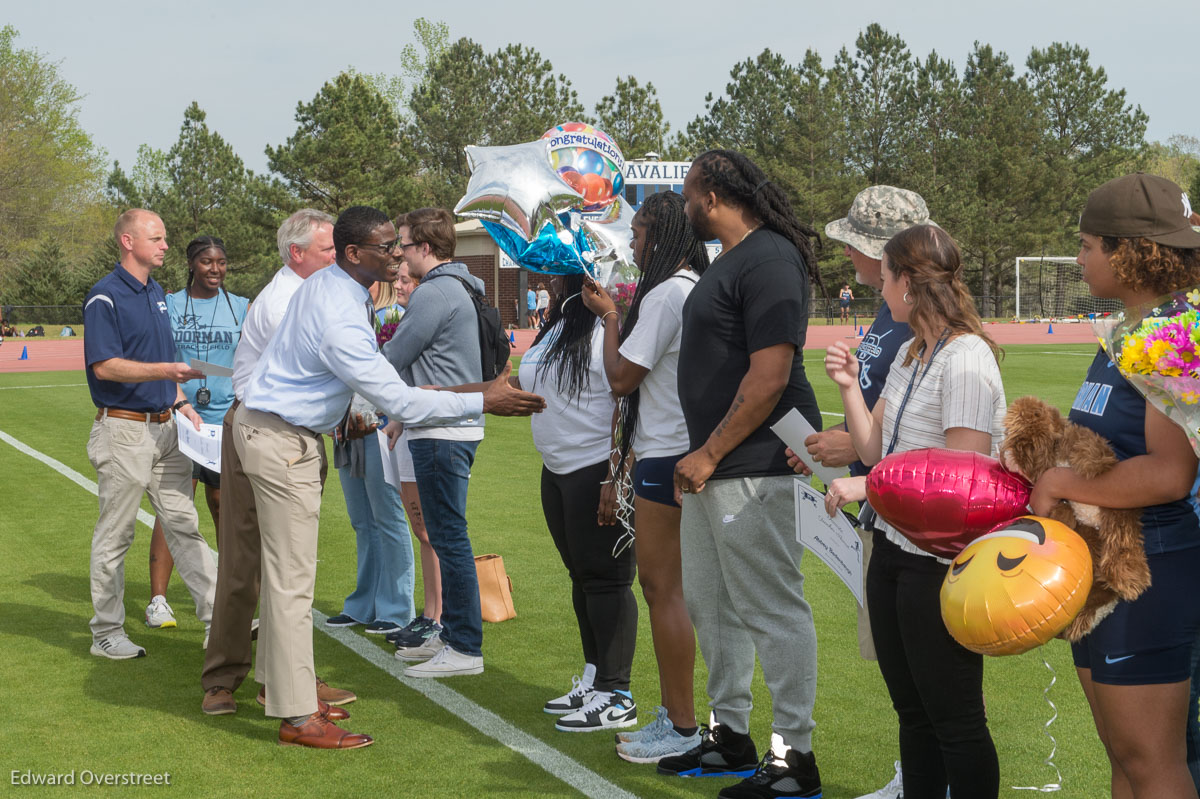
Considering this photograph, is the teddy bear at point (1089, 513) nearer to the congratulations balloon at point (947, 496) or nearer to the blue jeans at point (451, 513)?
the congratulations balloon at point (947, 496)

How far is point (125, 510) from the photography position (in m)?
6.05

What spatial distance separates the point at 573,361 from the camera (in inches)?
189

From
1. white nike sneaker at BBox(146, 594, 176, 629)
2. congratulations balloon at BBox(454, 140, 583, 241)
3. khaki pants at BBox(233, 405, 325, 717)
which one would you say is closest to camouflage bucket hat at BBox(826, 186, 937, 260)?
congratulations balloon at BBox(454, 140, 583, 241)

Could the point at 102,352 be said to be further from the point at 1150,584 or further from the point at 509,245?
the point at 1150,584

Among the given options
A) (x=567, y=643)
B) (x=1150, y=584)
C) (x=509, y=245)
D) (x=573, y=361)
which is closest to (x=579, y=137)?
(x=509, y=245)

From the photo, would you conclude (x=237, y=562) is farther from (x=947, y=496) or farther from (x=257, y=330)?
(x=947, y=496)

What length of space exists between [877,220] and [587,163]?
160 cm

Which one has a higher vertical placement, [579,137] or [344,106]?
[344,106]

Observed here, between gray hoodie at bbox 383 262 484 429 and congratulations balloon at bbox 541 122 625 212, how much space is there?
0.73m

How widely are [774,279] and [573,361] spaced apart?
1.26 meters

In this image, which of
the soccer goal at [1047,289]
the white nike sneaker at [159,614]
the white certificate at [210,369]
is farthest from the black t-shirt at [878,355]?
the soccer goal at [1047,289]

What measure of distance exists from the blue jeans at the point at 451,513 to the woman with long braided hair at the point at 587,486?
2.13ft

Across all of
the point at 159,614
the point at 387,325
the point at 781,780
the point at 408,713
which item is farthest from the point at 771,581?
the point at 159,614

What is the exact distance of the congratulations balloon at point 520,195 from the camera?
507 centimetres
